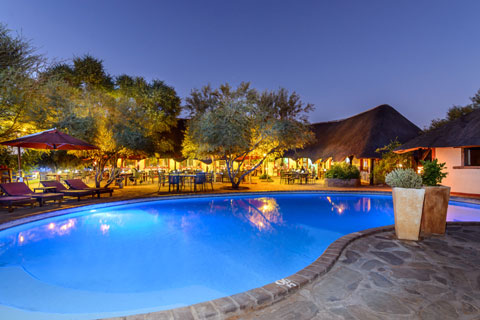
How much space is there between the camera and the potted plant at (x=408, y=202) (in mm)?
4059

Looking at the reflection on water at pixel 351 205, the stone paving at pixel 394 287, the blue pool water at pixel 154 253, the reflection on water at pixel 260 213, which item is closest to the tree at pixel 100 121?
the blue pool water at pixel 154 253

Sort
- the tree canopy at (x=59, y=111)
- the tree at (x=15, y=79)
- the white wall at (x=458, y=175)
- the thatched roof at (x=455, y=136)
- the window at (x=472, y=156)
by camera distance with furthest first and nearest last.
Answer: the window at (x=472, y=156) → the white wall at (x=458, y=175) → the thatched roof at (x=455, y=136) → the tree canopy at (x=59, y=111) → the tree at (x=15, y=79)

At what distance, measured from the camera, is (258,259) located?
181 inches

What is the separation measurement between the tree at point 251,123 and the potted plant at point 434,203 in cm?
778

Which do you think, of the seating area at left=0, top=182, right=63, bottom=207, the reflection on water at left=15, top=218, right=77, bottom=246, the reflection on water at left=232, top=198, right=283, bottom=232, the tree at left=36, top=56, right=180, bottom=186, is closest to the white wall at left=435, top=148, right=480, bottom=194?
the reflection on water at left=232, top=198, right=283, bottom=232

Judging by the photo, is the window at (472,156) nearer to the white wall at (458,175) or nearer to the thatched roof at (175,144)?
the white wall at (458,175)

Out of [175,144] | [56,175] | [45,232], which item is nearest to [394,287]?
[45,232]

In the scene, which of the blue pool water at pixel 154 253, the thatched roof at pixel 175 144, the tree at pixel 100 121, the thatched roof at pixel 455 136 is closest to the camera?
the blue pool water at pixel 154 253

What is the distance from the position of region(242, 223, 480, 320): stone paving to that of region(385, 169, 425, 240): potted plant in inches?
12.3

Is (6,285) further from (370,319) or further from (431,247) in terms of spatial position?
(431,247)

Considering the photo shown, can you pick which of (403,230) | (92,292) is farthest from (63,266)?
(403,230)

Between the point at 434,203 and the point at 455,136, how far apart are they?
31.9ft

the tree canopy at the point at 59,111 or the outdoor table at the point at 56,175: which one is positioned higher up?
the tree canopy at the point at 59,111

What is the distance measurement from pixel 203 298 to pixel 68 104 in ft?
→ 42.2
